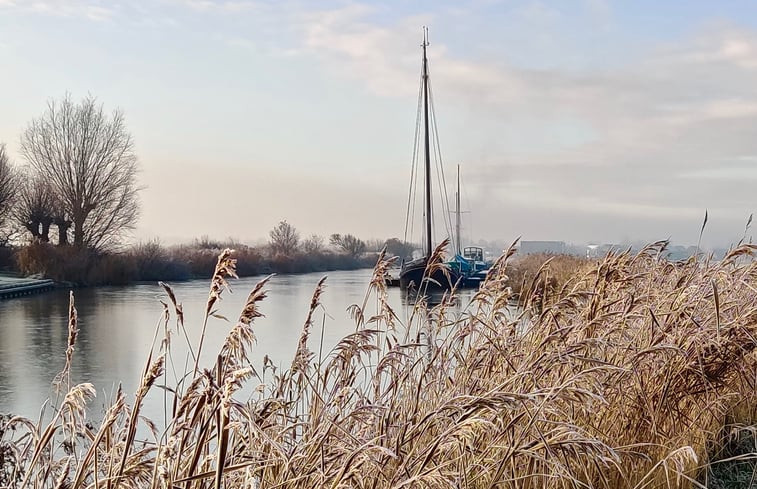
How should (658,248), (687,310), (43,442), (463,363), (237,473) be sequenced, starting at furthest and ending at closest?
(658,248)
(687,310)
(463,363)
(237,473)
(43,442)

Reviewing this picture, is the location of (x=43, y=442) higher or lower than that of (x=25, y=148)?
lower

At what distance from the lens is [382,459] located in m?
1.71

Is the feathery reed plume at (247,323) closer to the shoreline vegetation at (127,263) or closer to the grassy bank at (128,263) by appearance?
the grassy bank at (128,263)

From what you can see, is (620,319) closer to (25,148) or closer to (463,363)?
(463,363)

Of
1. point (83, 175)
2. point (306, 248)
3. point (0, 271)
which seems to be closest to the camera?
point (0, 271)

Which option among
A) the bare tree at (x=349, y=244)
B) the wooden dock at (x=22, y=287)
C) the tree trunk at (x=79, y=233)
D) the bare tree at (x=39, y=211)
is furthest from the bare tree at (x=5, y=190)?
the bare tree at (x=349, y=244)

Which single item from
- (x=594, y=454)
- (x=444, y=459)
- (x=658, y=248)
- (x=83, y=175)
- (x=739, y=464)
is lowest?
(x=739, y=464)

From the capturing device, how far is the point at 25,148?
120 feet

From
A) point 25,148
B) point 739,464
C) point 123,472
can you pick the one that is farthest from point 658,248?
point 25,148

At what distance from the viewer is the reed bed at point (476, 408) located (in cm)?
156

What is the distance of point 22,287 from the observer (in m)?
25.0

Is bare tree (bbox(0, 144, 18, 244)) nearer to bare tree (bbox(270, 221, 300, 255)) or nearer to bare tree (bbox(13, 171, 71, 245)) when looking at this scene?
bare tree (bbox(13, 171, 71, 245))

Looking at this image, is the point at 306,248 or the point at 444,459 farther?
the point at 306,248

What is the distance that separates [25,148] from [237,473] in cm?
3926
